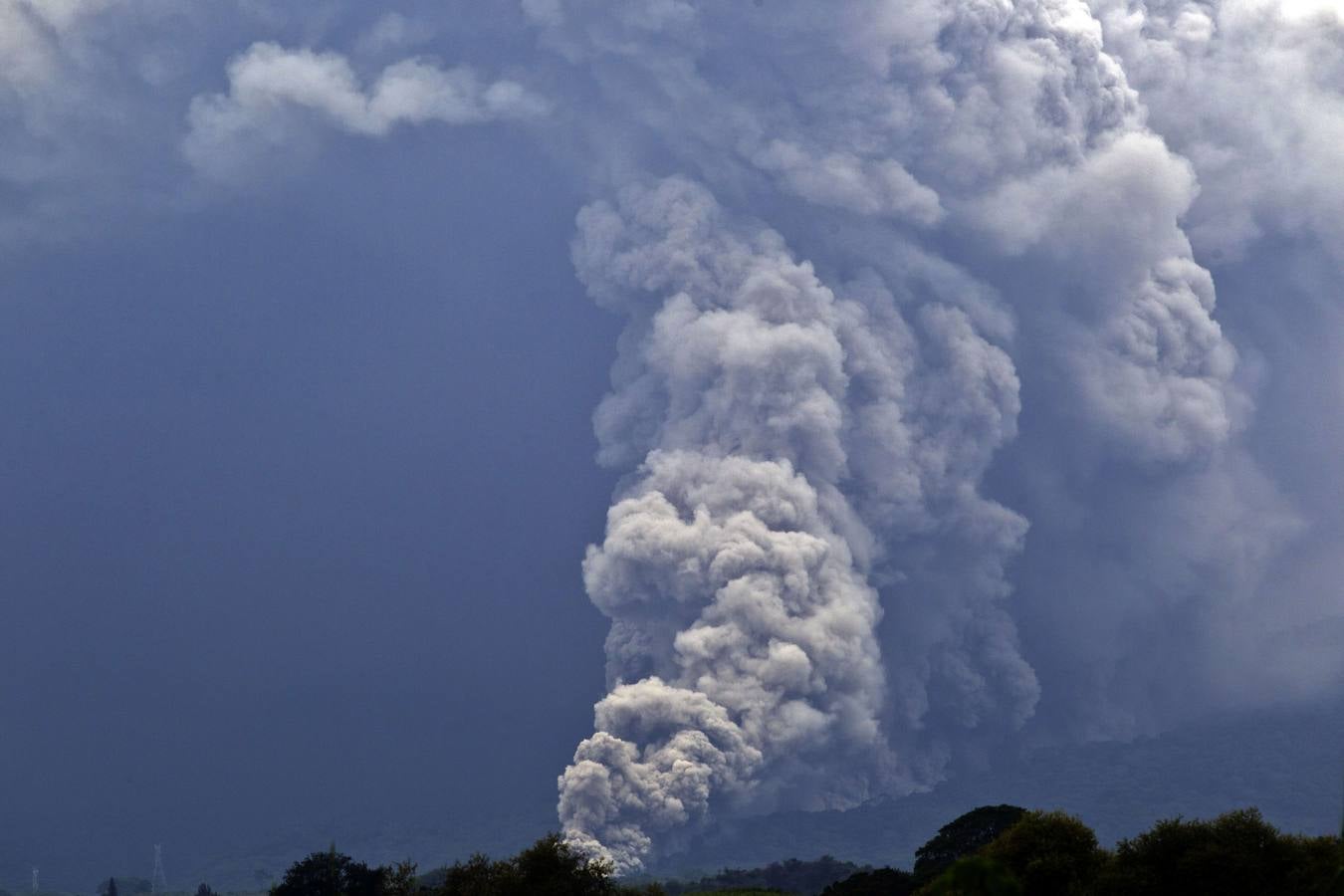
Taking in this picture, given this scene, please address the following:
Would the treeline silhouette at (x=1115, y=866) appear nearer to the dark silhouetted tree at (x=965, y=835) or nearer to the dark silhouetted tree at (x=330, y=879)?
the dark silhouetted tree at (x=330, y=879)

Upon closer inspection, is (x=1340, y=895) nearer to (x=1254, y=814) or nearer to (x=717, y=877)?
(x=1254, y=814)

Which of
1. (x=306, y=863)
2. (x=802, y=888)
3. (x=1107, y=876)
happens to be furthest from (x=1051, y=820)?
(x=802, y=888)

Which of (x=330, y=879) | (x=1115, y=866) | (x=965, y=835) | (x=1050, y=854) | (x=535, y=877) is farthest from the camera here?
(x=965, y=835)

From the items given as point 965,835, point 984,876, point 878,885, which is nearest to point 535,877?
point 878,885

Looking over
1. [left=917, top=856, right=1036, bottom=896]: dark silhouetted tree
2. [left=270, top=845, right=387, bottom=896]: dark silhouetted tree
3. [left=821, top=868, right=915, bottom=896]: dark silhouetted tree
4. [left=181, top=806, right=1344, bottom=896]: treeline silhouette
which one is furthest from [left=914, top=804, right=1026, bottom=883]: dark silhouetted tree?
[left=917, top=856, right=1036, bottom=896]: dark silhouetted tree

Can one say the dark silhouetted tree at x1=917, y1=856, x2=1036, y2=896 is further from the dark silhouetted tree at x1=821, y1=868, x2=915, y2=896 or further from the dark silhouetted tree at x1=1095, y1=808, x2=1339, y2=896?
the dark silhouetted tree at x1=821, y1=868, x2=915, y2=896

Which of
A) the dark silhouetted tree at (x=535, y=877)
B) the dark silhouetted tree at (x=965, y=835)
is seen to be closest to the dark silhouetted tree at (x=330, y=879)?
the dark silhouetted tree at (x=535, y=877)

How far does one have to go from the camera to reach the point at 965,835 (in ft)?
315

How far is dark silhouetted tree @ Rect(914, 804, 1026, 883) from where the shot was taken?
92125mm

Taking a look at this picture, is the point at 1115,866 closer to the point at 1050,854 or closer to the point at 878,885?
the point at 1050,854

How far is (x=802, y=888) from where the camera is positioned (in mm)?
168375

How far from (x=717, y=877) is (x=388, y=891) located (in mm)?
114453

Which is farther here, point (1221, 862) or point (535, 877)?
point (535, 877)

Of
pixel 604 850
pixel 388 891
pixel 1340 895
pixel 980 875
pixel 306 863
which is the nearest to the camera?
pixel 980 875
